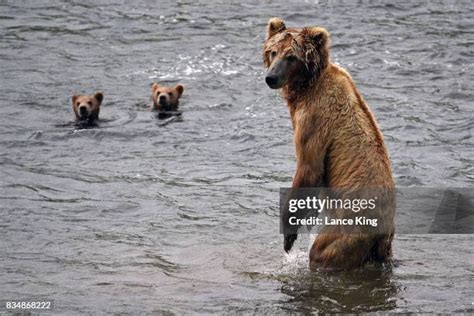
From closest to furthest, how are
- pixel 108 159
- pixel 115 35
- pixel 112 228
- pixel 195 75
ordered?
1. pixel 112 228
2. pixel 108 159
3. pixel 195 75
4. pixel 115 35

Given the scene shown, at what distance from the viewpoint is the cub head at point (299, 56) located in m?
7.59

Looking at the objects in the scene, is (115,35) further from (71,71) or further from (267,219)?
(267,219)

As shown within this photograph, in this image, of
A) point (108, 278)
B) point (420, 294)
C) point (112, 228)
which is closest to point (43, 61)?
point (112, 228)

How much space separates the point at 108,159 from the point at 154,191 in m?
1.56

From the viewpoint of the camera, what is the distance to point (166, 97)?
1366 centimetres

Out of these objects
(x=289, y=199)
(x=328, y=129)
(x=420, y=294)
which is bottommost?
(x=420, y=294)

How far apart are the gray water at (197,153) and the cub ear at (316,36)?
1832mm

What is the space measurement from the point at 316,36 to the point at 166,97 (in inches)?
246

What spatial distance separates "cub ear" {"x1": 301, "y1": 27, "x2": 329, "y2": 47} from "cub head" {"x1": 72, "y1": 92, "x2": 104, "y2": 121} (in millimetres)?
6148

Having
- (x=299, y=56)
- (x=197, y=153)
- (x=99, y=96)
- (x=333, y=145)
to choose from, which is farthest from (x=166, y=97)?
(x=333, y=145)

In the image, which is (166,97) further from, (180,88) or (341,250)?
(341,250)

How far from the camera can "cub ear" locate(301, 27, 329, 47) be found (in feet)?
25.0

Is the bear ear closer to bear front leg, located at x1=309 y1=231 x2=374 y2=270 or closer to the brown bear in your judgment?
the brown bear

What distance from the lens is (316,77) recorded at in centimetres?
769
